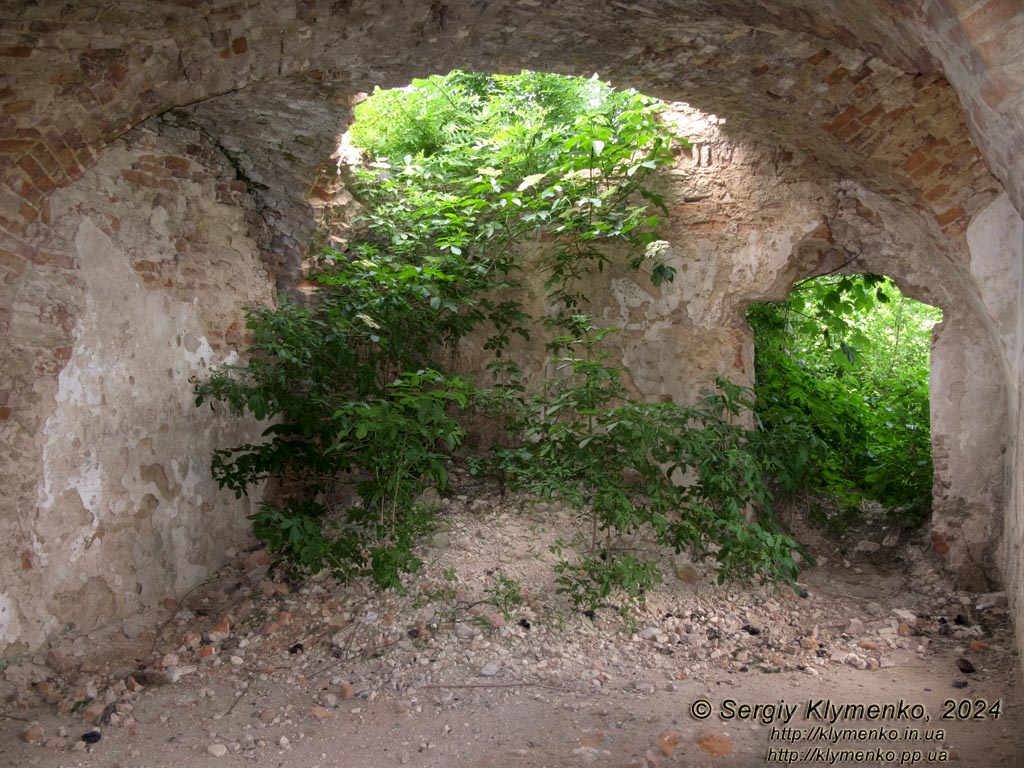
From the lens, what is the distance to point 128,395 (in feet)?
13.7

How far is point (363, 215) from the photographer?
544 centimetres

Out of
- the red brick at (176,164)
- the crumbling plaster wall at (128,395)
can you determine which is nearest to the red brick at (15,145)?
the crumbling plaster wall at (128,395)

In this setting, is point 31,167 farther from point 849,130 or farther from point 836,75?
point 849,130

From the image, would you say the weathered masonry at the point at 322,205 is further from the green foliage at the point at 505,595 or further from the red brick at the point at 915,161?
the green foliage at the point at 505,595

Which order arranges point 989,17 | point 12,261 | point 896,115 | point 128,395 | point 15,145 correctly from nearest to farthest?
point 989,17
point 15,145
point 12,261
point 896,115
point 128,395

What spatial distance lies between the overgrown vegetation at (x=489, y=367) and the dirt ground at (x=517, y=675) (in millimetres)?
252

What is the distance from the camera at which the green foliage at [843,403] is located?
543 centimetres

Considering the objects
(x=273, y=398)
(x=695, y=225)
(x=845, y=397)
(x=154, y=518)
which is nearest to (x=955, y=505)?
(x=845, y=397)

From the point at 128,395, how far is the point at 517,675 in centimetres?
235

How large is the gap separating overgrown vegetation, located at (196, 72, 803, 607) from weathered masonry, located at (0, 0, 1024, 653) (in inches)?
12.9

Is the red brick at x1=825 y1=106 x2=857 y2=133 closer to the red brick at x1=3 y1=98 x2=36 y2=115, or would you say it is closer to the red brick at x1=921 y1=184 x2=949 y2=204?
the red brick at x1=921 y1=184 x2=949 y2=204

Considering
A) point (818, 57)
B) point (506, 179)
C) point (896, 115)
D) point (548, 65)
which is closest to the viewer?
point (818, 57)

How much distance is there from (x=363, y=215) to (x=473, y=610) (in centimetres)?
267

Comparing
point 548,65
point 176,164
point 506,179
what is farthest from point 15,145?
point 506,179
